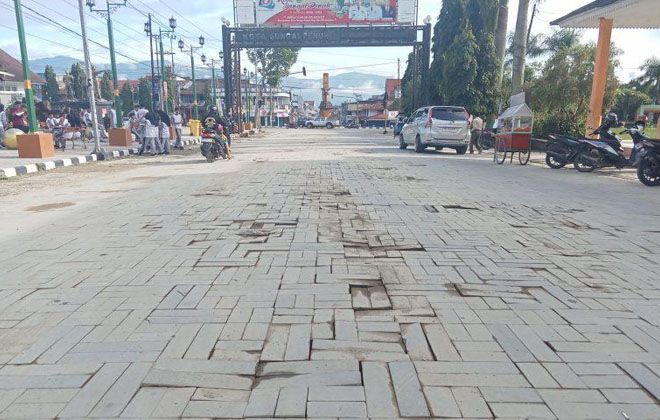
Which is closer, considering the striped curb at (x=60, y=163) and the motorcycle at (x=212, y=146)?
the striped curb at (x=60, y=163)

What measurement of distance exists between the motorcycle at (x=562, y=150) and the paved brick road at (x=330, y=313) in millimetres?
5972

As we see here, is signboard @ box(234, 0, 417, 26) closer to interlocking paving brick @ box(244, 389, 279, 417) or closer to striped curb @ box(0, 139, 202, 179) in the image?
striped curb @ box(0, 139, 202, 179)

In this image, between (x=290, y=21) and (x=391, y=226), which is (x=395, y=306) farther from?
(x=290, y=21)

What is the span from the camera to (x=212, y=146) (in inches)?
592

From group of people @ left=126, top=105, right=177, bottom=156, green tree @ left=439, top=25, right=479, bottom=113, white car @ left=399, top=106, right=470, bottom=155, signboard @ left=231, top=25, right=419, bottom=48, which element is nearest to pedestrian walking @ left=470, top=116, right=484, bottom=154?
white car @ left=399, top=106, right=470, bottom=155

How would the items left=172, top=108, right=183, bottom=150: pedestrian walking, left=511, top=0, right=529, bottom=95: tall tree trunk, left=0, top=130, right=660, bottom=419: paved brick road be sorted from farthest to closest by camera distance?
left=172, top=108, right=183, bottom=150: pedestrian walking → left=511, top=0, right=529, bottom=95: tall tree trunk → left=0, top=130, right=660, bottom=419: paved brick road

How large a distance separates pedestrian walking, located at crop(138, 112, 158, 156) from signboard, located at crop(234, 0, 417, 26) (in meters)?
16.3

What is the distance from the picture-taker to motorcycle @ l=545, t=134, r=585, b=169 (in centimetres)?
1224

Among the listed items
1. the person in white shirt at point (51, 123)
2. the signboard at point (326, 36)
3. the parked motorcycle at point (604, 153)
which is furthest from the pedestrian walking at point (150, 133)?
the signboard at point (326, 36)

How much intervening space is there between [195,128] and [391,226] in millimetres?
28367

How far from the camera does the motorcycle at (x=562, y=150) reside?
12.2 metres

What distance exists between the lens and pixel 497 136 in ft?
48.2

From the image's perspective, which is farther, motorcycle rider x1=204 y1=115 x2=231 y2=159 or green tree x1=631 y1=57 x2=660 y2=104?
green tree x1=631 y1=57 x2=660 y2=104

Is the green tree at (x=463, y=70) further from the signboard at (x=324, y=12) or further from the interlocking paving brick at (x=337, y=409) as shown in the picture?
the interlocking paving brick at (x=337, y=409)
